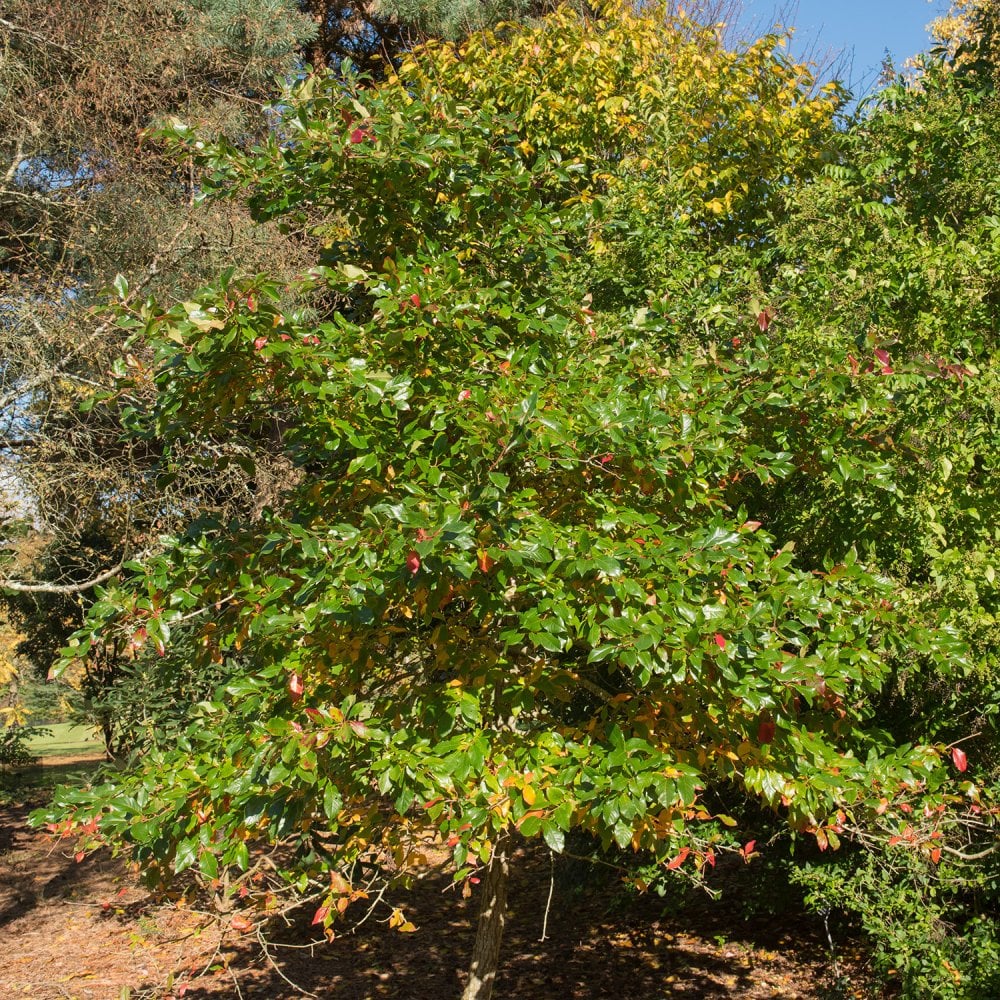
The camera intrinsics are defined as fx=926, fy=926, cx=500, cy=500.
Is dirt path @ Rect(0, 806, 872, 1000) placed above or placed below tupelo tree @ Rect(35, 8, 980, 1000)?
below

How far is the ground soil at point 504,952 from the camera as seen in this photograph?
20.5ft

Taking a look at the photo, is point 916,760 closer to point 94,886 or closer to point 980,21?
point 980,21

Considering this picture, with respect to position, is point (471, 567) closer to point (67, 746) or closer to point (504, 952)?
point (504, 952)

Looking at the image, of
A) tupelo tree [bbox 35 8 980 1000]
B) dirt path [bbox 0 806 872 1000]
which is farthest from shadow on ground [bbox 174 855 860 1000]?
tupelo tree [bbox 35 8 980 1000]

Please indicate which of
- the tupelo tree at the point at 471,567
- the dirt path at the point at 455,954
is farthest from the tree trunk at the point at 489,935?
the dirt path at the point at 455,954

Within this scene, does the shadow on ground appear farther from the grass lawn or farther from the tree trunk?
the grass lawn

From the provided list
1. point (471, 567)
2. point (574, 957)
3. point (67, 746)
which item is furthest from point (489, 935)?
point (67, 746)

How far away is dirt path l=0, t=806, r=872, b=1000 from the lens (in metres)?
6.30

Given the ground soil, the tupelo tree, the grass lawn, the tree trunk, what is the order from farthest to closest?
the grass lawn → the ground soil → the tree trunk → the tupelo tree

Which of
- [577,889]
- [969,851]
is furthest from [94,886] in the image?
[969,851]

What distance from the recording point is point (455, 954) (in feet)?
24.8

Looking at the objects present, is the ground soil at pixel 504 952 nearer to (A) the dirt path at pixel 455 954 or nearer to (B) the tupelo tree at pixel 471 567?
(A) the dirt path at pixel 455 954

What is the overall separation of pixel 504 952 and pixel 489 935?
3.67 m

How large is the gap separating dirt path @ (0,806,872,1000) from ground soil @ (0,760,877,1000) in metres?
0.02
